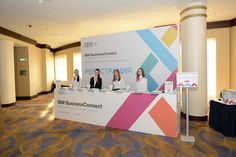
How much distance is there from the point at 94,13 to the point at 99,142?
409 centimetres

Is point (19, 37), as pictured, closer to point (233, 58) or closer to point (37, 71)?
point (37, 71)

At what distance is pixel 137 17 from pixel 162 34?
1.48 metres

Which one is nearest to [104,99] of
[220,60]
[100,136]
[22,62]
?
[100,136]

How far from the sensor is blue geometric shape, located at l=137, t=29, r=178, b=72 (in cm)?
496

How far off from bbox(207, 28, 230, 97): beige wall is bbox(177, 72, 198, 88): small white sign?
13.7 ft

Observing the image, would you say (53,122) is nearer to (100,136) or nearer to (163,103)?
(100,136)

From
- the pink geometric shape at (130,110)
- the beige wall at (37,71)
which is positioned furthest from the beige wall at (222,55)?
the beige wall at (37,71)

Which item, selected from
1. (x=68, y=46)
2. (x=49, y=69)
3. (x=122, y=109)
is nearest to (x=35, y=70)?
(x=49, y=69)

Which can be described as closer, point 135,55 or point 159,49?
point 159,49

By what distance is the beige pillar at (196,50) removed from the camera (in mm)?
4711

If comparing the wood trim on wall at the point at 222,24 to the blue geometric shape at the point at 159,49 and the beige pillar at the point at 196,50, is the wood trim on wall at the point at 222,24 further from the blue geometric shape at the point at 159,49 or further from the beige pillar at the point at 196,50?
the blue geometric shape at the point at 159,49

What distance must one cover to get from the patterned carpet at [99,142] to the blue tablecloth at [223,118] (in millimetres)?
152

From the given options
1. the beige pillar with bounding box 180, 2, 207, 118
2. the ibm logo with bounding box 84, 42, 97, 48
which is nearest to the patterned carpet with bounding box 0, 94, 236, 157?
the beige pillar with bounding box 180, 2, 207, 118

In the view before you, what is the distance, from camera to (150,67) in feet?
17.2
